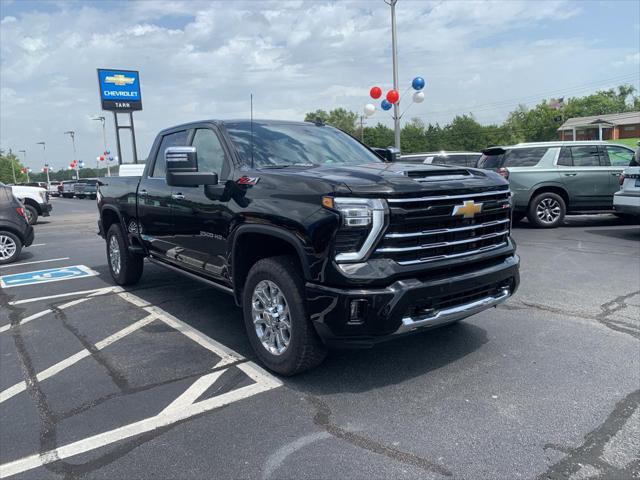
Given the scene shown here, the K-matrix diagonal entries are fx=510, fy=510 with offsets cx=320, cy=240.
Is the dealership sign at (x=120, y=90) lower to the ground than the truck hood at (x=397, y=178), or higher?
higher

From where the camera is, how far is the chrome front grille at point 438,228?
10.5ft

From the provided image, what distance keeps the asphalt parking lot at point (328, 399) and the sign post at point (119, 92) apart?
97.8 feet

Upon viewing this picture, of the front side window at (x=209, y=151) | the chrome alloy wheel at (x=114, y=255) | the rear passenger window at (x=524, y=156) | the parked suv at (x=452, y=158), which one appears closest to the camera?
the front side window at (x=209, y=151)

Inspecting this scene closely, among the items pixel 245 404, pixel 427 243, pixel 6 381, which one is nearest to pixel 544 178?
pixel 427 243

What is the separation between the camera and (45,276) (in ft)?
26.1

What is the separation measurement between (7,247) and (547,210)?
36.0 ft

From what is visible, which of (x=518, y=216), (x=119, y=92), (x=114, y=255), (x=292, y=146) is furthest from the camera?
(x=119, y=92)

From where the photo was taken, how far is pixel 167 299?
6.13 metres

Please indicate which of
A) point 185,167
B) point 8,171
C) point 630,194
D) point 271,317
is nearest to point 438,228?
point 271,317

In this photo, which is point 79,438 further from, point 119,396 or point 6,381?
point 6,381

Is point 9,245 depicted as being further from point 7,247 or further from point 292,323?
point 292,323

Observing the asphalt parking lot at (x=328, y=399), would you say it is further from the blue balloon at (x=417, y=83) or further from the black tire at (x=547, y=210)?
the blue balloon at (x=417, y=83)

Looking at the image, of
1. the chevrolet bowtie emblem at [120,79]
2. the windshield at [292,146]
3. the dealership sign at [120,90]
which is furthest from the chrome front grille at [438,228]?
the chevrolet bowtie emblem at [120,79]

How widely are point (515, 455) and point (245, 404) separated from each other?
167 cm
